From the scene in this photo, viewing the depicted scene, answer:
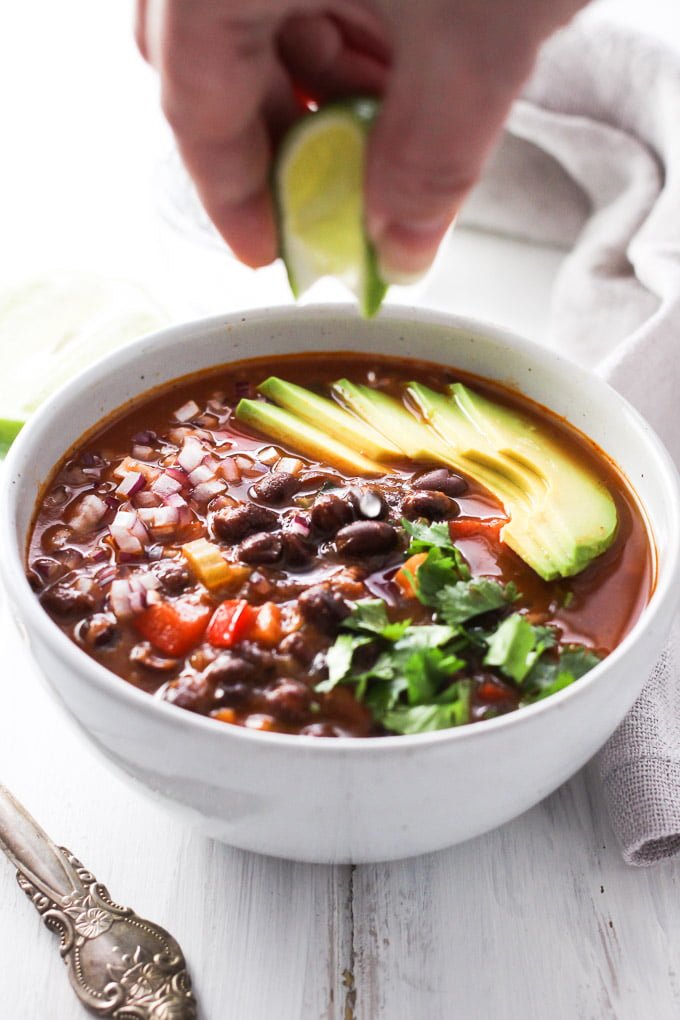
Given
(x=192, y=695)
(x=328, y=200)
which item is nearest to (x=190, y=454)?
(x=192, y=695)

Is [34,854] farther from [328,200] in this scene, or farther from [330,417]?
[328,200]

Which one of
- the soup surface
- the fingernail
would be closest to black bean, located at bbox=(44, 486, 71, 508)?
the soup surface

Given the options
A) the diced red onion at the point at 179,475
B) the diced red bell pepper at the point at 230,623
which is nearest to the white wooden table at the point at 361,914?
the diced red bell pepper at the point at 230,623

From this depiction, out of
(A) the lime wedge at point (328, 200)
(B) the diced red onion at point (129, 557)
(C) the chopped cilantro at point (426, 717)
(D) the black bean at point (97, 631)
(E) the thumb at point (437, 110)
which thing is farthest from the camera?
(B) the diced red onion at point (129, 557)

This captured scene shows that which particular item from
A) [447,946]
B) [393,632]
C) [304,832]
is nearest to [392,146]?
[393,632]

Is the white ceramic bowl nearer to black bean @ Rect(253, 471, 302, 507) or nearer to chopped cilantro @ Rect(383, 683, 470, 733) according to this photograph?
chopped cilantro @ Rect(383, 683, 470, 733)

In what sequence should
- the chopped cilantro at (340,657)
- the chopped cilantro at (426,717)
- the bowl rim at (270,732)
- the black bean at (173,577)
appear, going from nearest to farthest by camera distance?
the bowl rim at (270,732) → the chopped cilantro at (426,717) → the chopped cilantro at (340,657) → the black bean at (173,577)

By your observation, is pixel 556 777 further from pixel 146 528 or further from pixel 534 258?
pixel 534 258

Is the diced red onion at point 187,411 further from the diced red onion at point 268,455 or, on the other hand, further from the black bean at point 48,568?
the black bean at point 48,568
